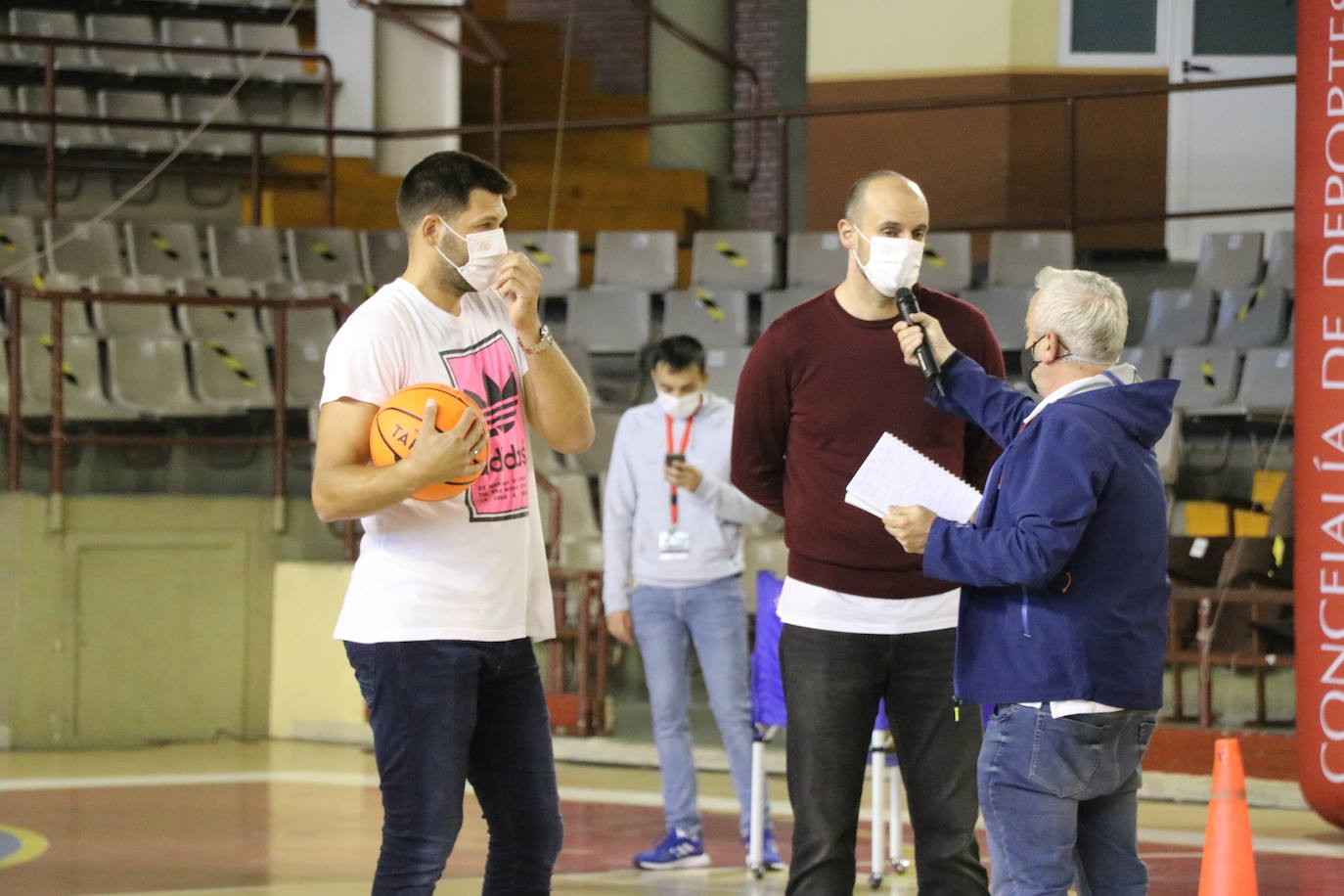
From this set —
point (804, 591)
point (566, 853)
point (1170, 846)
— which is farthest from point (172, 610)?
point (804, 591)

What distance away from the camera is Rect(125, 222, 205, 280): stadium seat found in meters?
11.1

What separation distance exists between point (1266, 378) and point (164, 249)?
6.64m

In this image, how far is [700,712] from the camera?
920 cm

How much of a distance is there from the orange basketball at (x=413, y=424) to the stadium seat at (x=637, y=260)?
25.2 feet

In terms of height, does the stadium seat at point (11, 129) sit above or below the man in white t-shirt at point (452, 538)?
above

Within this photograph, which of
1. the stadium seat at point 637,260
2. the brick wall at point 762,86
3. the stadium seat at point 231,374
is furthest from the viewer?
the brick wall at point 762,86

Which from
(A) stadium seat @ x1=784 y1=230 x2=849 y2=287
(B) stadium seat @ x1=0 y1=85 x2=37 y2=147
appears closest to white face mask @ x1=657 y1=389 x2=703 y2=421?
(A) stadium seat @ x1=784 y1=230 x2=849 y2=287

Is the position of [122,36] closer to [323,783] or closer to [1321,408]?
[323,783]

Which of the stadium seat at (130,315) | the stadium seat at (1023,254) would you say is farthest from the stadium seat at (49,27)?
the stadium seat at (1023,254)

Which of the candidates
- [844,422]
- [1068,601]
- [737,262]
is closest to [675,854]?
[844,422]

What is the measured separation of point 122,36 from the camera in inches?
511

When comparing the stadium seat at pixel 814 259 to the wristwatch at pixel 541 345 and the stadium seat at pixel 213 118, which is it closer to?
the stadium seat at pixel 213 118

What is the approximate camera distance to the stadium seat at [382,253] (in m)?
11.4

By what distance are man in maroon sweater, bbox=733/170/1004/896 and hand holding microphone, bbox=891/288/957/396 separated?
0.11 meters
